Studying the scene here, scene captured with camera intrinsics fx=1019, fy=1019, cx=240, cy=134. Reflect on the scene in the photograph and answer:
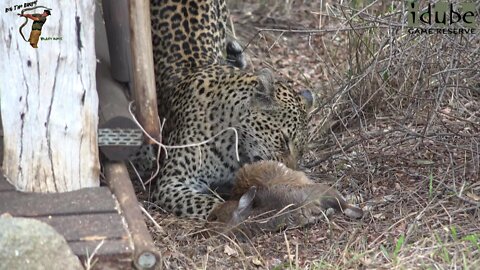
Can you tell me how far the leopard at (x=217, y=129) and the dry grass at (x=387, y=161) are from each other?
244 mm

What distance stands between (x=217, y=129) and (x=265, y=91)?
45cm

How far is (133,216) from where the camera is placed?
18.6ft

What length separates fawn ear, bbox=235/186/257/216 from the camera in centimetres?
634

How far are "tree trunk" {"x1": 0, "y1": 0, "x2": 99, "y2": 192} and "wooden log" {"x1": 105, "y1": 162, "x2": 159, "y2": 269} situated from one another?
0.29 m

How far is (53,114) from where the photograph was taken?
19.0ft

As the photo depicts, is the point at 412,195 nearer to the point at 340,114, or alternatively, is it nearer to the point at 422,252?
the point at 422,252

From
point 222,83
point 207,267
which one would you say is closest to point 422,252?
point 207,267

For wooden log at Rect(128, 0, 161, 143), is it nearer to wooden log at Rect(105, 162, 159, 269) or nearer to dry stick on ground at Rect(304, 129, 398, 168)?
wooden log at Rect(105, 162, 159, 269)

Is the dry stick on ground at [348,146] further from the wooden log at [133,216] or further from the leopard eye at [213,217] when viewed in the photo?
the wooden log at [133,216]

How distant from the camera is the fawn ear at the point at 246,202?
20.8 feet

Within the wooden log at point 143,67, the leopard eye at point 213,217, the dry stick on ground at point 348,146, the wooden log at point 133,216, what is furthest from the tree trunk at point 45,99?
the dry stick on ground at point 348,146

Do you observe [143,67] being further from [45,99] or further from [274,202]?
[274,202]

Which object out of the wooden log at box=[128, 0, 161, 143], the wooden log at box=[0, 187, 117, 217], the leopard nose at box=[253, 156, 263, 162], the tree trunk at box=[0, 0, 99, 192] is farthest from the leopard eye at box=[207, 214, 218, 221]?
the tree trunk at box=[0, 0, 99, 192]

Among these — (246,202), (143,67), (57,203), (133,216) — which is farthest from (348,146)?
(57,203)
